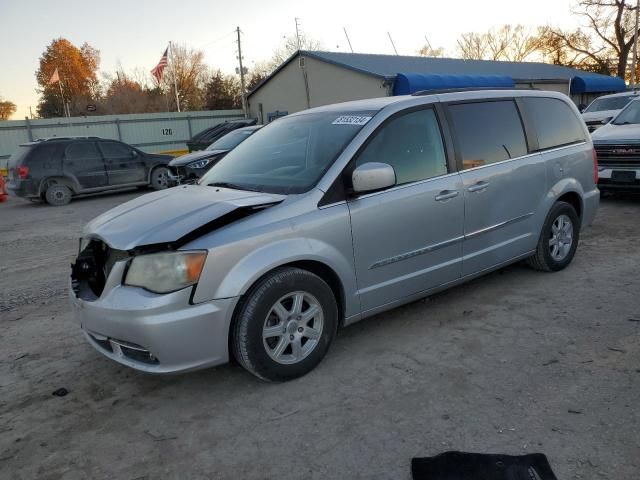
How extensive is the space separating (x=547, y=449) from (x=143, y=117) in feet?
89.5

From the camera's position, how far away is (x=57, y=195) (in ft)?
41.4

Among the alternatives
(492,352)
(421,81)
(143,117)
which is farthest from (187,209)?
(143,117)

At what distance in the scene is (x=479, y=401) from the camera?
2.94 m

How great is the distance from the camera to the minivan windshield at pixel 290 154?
11.8 feet

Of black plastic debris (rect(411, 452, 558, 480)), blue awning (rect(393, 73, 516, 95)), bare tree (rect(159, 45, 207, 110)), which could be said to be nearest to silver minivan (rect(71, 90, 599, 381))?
black plastic debris (rect(411, 452, 558, 480))

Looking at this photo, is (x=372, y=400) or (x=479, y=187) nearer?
(x=372, y=400)

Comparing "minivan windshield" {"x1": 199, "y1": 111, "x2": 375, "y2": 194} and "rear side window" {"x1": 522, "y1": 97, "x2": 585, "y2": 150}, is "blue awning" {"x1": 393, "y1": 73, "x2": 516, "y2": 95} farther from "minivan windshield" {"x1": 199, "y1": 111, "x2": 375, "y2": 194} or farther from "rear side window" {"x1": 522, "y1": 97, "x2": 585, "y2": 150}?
"minivan windshield" {"x1": 199, "y1": 111, "x2": 375, "y2": 194}

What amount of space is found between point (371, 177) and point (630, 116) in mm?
8055

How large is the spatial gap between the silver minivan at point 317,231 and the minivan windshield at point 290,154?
15 millimetres

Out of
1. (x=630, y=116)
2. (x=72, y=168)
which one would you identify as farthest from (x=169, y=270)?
(x=72, y=168)

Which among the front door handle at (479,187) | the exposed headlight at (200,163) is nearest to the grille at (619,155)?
the front door handle at (479,187)

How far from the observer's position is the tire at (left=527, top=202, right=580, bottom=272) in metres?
4.89

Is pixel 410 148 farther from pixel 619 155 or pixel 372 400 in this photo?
pixel 619 155

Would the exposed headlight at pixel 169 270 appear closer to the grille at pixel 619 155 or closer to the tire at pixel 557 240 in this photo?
the tire at pixel 557 240
